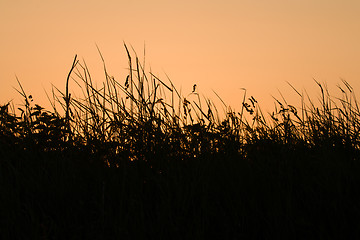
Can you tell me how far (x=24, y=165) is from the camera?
258 cm

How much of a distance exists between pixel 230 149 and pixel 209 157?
26 cm

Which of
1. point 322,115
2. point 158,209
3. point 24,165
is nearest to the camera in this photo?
point 158,209

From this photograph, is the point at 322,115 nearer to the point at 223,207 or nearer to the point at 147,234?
the point at 223,207

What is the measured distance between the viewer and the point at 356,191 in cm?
199

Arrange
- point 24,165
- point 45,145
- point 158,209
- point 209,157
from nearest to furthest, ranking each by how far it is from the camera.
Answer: point 158,209 → point 209,157 → point 24,165 → point 45,145

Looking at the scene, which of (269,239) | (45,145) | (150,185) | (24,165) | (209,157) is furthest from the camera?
(45,145)

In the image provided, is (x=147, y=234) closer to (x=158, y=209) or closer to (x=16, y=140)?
(x=158, y=209)

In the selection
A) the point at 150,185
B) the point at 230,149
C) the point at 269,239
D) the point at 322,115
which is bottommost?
the point at 269,239

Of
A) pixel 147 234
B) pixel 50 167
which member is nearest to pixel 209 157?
pixel 147 234

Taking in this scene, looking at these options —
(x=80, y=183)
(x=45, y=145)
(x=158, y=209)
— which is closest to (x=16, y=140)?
(x=45, y=145)

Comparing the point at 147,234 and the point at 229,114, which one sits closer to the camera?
the point at 147,234

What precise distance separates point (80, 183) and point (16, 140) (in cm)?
99

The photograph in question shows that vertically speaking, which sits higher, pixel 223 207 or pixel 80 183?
pixel 80 183

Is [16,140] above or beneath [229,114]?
beneath
